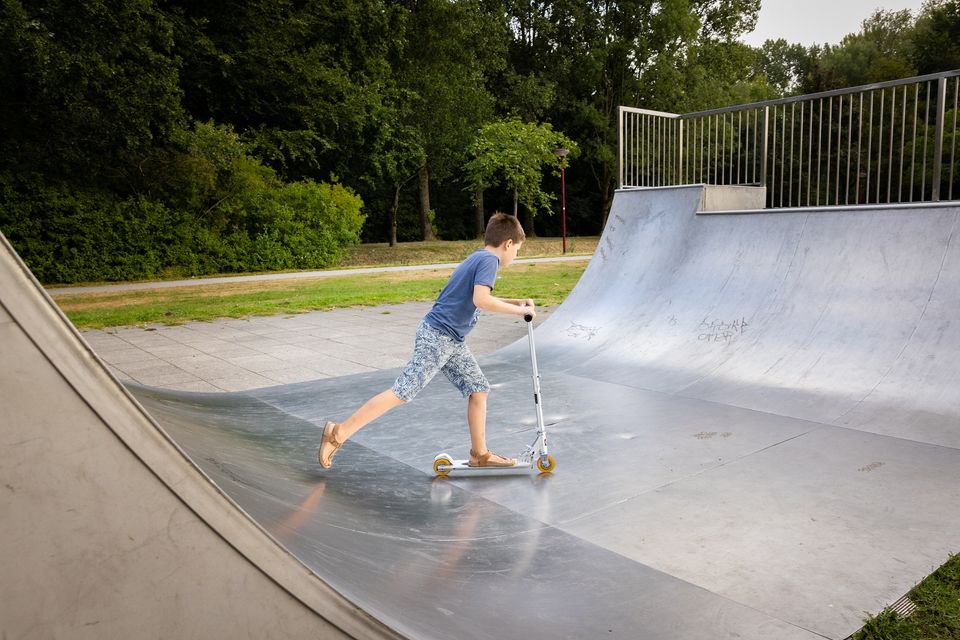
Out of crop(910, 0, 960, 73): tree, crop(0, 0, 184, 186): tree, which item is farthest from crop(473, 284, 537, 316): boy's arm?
crop(910, 0, 960, 73): tree

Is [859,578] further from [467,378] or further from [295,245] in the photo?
[295,245]

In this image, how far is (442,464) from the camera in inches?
195

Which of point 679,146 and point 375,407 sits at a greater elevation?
point 679,146

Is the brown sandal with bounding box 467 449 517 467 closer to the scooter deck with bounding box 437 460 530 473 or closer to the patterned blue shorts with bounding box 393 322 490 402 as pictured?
the scooter deck with bounding box 437 460 530 473

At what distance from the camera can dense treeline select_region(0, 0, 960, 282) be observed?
2030 cm

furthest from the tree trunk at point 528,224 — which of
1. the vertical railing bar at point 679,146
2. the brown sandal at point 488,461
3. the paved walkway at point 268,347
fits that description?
the brown sandal at point 488,461

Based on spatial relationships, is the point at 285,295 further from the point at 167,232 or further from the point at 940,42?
the point at 940,42

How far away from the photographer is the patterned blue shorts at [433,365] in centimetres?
471

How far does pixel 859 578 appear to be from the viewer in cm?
341

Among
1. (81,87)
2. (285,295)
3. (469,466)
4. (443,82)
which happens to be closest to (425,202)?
(443,82)

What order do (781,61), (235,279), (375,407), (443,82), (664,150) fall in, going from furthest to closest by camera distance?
(781,61), (443,82), (235,279), (664,150), (375,407)

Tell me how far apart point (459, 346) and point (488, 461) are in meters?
0.81

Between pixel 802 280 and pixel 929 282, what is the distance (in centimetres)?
129

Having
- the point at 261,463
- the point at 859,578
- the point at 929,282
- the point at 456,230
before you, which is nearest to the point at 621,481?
the point at 859,578
